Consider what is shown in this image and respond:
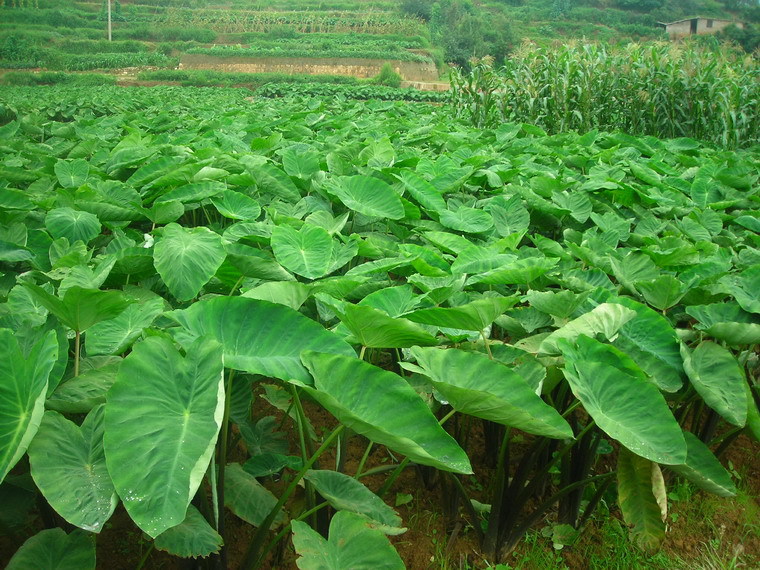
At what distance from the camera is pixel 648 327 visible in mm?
1012

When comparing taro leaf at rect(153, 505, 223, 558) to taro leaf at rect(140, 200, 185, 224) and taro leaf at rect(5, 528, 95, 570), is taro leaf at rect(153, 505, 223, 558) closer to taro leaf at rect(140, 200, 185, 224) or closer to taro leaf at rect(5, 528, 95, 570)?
taro leaf at rect(5, 528, 95, 570)

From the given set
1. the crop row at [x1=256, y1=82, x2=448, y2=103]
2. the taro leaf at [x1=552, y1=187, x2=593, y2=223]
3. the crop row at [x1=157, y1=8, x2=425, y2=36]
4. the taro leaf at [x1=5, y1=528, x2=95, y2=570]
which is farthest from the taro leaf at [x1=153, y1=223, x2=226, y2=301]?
the crop row at [x1=157, y1=8, x2=425, y2=36]

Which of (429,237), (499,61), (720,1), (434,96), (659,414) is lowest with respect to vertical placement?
(659,414)

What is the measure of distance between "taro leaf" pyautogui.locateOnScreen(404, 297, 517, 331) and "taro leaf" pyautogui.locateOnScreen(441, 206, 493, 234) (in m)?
0.73

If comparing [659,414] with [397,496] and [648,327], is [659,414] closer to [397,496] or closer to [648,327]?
[648,327]

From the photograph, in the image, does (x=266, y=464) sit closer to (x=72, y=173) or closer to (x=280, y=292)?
(x=280, y=292)

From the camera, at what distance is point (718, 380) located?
93 cm

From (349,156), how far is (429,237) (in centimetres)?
111

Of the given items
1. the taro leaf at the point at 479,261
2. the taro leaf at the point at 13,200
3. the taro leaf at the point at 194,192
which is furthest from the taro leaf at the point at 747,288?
the taro leaf at the point at 13,200

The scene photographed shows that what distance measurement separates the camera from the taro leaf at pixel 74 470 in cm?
61

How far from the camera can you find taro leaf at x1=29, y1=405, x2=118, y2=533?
2.00 ft

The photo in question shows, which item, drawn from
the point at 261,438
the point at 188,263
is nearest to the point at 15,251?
the point at 188,263

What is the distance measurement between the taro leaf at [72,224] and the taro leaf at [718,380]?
4.38ft

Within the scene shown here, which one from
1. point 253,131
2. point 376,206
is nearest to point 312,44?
point 253,131
